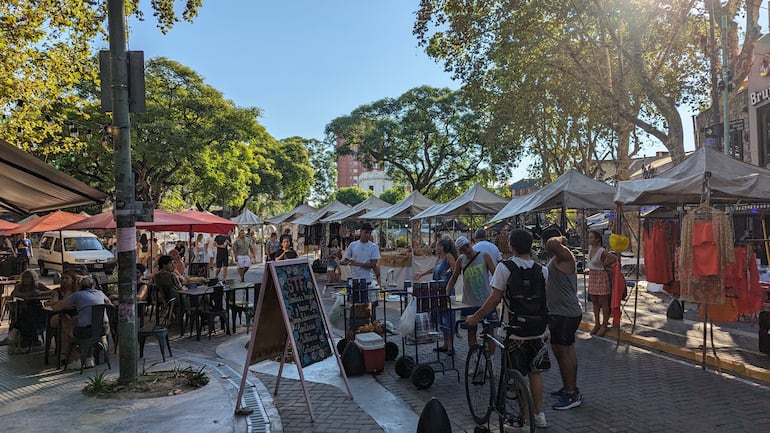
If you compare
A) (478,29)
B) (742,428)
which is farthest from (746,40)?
(742,428)

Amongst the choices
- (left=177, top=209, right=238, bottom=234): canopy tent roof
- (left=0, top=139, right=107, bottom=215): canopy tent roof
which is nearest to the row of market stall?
(left=177, top=209, right=238, bottom=234): canopy tent roof

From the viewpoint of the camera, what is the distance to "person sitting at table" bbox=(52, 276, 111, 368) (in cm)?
699

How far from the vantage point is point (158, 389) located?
6156 millimetres

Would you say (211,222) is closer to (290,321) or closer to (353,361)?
(353,361)

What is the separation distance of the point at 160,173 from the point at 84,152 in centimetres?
454

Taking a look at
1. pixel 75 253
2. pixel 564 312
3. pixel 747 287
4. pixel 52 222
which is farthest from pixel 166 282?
pixel 75 253

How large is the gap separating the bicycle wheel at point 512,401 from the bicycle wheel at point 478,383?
42cm

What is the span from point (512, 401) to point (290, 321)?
2293 millimetres

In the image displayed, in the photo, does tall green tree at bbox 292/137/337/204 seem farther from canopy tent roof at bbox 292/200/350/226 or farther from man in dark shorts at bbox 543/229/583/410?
man in dark shorts at bbox 543/229/583/410

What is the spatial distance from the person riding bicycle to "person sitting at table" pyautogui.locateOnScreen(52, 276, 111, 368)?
5.54 m

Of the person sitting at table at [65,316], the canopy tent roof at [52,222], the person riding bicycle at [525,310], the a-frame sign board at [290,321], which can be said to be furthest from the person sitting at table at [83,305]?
the person riding bicycle at [525,310]

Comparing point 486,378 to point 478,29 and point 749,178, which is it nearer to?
point 749,178

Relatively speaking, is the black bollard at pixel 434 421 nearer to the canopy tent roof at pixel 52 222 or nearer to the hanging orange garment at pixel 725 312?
the hanging orange garment at pixel 725 312

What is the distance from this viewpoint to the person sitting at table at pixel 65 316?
7406 millimetres
